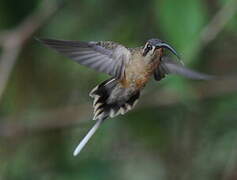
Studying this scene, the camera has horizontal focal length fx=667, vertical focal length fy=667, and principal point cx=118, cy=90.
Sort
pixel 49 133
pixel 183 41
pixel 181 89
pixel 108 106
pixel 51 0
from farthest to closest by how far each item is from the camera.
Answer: pixel 49 133
pixel 51 0
pixel 181 89
pixel 183 41
pixel 108 106

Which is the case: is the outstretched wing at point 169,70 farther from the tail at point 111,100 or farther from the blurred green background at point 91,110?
the blurred green background at point 91,110

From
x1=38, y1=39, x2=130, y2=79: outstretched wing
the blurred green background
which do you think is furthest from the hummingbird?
the blurred green background

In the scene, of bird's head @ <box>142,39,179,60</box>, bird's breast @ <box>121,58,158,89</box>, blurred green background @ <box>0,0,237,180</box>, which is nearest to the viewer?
bird's head @ <box>142,39,179,60</box>

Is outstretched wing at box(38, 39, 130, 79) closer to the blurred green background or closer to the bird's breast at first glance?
the bird's breast

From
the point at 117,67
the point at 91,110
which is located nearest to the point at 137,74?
the point at 117,67

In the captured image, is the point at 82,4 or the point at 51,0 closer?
the point at 51,0

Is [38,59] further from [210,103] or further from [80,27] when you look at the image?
[210,103]

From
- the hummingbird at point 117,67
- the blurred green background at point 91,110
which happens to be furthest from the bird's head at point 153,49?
the blurred green background at point 91,110

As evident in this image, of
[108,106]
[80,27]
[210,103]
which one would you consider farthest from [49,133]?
[108,106]
